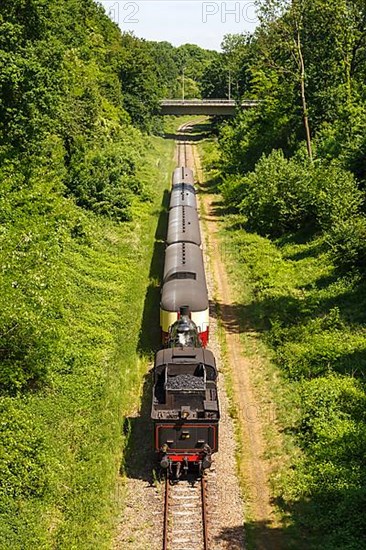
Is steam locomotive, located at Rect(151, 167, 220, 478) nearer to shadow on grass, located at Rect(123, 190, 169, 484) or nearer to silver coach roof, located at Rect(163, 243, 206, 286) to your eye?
shadow on grass, located at Rect(123, 190, 169, 484)

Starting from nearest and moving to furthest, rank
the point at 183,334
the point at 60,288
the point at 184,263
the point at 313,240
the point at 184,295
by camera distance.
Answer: the point at 60,288 < the point at 183,334 < the point at 184,295 < the point at 184,263 < the point at 313,240

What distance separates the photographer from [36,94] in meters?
30.8

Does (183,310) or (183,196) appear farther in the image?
(183,196)

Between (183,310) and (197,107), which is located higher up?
(197,107)

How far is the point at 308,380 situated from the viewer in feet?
77.3

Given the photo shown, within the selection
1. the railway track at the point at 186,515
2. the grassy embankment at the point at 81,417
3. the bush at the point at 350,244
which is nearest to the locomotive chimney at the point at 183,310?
the grassy embankment at the point at 81,417

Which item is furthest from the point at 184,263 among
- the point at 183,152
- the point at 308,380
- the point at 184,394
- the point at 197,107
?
the point at 197,107

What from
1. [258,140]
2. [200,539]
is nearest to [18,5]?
[200,539]

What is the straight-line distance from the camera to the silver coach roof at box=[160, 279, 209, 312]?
24.6 metres

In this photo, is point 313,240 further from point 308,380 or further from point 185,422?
point 185,422

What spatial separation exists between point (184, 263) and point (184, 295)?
3921 millimetres

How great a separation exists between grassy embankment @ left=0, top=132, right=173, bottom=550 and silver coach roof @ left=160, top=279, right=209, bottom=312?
3.06 meters

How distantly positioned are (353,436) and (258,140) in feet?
154

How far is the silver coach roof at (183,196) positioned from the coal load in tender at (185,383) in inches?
962
